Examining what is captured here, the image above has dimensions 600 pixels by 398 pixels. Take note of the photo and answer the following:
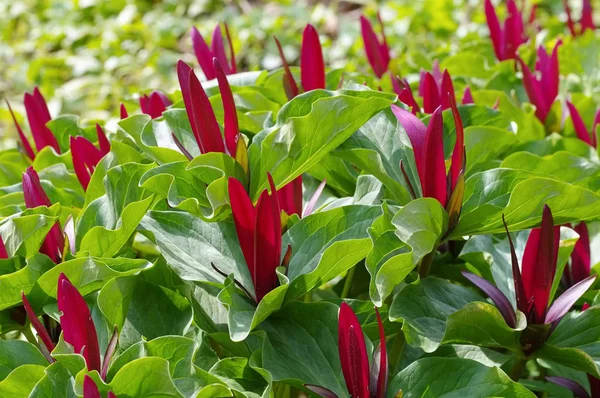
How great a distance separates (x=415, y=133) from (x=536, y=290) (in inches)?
9.0

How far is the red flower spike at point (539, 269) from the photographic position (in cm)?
83

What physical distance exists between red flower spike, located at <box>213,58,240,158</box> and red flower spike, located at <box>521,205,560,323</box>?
1.21 feet

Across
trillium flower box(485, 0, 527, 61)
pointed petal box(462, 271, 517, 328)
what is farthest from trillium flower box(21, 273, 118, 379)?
trillium flower box(485, 0, 527, 61)

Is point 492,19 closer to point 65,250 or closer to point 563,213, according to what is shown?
point 563,213

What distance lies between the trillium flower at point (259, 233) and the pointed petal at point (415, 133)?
180 mm

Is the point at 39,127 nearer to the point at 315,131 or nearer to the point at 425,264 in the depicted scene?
the point at 315,131

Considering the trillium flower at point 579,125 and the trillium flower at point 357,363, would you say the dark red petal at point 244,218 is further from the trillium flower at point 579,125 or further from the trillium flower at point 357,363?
the trillium flower at point 579,125

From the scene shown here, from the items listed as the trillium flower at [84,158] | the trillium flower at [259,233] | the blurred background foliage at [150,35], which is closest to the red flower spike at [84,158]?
the trillium flower at [84,158]

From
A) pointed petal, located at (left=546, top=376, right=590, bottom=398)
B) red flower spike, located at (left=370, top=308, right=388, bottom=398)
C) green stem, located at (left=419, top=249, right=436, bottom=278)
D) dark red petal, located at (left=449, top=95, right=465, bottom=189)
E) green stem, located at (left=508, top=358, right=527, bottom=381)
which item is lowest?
pointed petal, located at (left=546, top=376, right=590, bottom=398)

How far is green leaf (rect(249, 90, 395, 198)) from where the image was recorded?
2.92 ft

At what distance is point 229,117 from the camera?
0.93 metres

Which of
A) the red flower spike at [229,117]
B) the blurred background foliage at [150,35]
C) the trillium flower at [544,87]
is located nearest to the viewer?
the red flower spike at [229,117]

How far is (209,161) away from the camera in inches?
35.8

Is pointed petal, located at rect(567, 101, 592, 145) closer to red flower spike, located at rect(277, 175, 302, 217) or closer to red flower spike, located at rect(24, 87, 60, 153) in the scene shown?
red flower spike, located at rect(277, 175, 302, 217)
